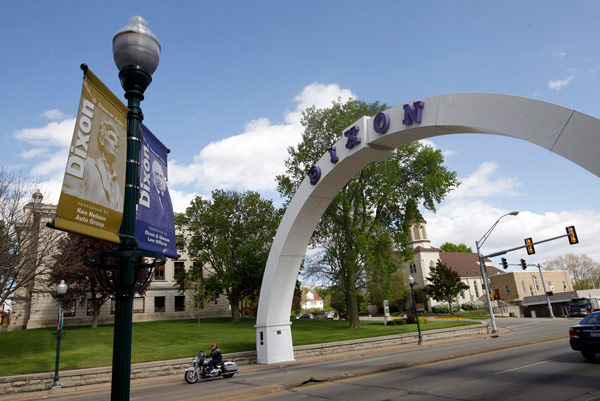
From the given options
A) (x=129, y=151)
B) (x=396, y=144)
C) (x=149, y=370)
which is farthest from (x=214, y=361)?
(x=129, y=151)

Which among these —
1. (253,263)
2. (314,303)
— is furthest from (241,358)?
(314,303)

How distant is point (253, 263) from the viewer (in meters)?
40.2

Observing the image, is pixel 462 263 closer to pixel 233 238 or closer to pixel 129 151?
pixel 233 238

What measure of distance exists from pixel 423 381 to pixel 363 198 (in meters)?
20.9

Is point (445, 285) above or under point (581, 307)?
above

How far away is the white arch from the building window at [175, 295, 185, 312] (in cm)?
3445

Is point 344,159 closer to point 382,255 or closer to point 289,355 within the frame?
point 289,355

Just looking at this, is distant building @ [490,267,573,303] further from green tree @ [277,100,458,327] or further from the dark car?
the dark car

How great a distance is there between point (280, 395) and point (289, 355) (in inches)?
314

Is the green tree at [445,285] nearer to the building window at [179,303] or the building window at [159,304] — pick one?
the building window at [179,303]

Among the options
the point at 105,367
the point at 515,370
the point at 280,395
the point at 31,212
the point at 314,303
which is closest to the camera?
the point at 280,395

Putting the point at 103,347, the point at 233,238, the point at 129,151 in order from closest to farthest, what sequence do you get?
the point at 129,151 < the point at 103,347 < the point at 233,238

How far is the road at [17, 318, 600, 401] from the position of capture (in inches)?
372

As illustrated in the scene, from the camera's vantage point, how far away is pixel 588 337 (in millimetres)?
12211
